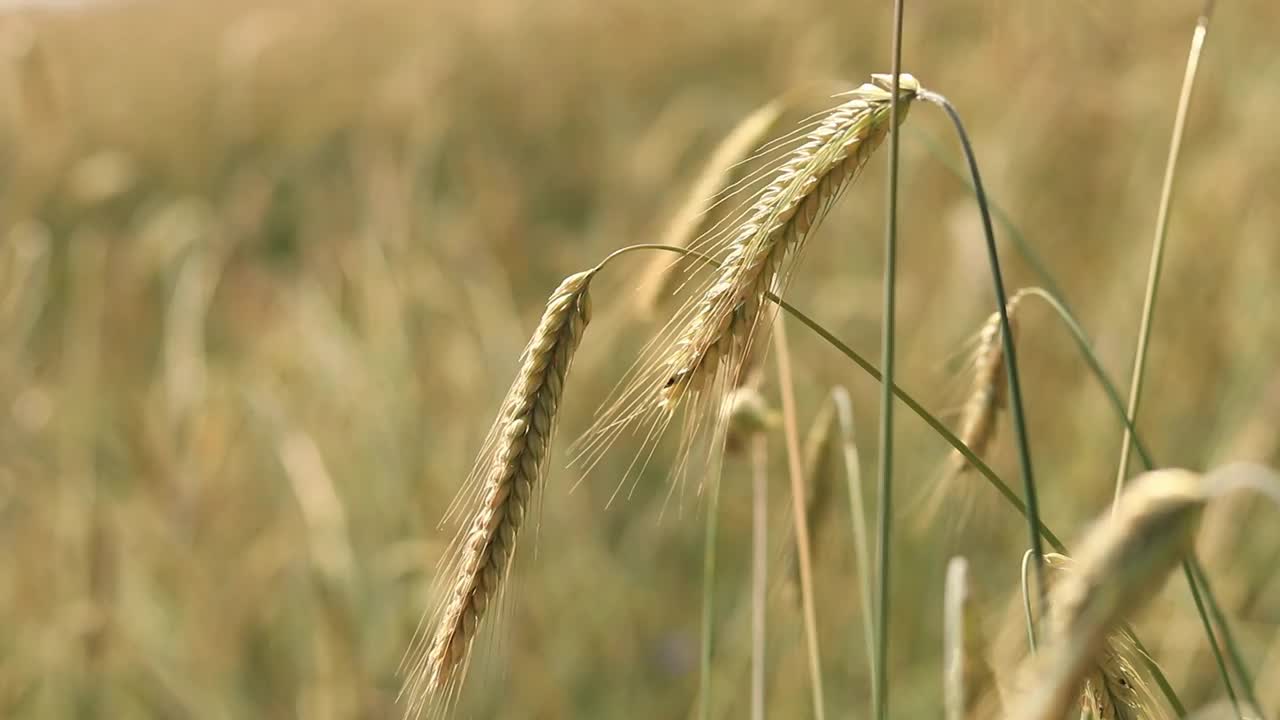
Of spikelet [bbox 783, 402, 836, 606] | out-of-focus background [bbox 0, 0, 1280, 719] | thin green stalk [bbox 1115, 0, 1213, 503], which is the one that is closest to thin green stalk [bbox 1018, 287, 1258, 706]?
thin green stalk [bbox 1115, 0, 1213, 503]

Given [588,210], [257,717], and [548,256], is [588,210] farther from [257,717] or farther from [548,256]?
[257,717]

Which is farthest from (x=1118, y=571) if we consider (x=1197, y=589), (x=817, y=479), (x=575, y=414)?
(x=575, y=414)

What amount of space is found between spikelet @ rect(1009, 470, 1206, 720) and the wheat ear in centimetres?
23

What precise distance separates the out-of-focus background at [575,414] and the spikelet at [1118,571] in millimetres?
780

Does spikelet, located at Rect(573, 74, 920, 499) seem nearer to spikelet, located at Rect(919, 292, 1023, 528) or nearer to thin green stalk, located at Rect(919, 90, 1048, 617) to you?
thin green stalk, located at Rect(919, 90, 1048, 617)

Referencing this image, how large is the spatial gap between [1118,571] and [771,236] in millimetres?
265

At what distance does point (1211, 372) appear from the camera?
2111 mm

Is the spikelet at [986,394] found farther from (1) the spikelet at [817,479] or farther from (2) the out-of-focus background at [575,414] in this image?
(2) the out-of-focus background at [575,414]

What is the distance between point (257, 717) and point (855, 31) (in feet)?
12.6

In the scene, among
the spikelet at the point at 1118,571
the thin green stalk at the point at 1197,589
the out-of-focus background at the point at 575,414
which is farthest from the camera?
the out-of-focus background at the point at 575,414

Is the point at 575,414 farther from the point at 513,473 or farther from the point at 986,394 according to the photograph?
the point at 513,473

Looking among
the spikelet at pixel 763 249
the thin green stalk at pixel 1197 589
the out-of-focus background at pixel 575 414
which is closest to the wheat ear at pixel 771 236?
the spikelet at pixel 763 249

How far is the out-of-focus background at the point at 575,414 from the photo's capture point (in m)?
1.63

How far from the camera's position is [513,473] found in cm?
50
